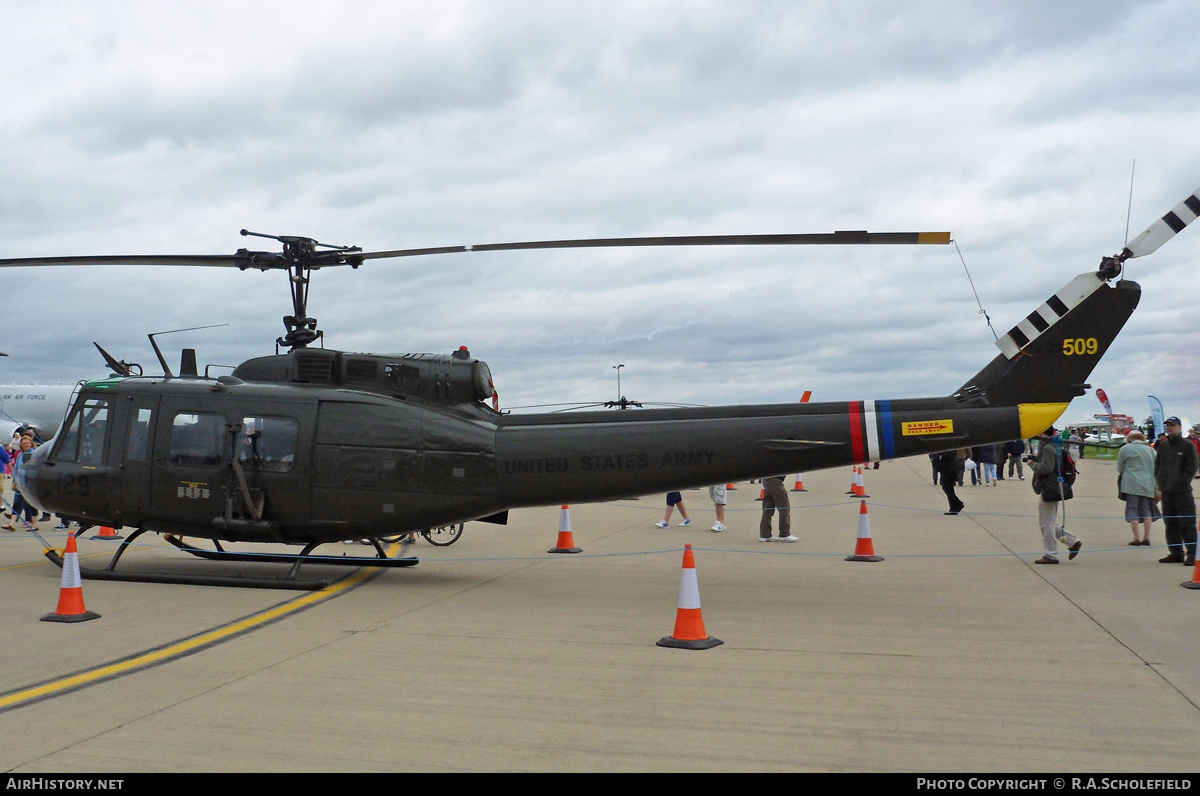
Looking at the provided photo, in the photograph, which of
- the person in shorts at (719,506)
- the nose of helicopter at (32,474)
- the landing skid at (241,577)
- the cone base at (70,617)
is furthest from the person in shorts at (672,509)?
the cone base at (70,617)

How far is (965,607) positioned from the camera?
8.95 metres

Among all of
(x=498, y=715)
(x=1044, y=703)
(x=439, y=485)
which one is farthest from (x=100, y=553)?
(x=1044, y=703)

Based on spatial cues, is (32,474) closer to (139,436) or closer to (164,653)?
(139,436)

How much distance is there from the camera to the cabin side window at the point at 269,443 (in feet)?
33.8

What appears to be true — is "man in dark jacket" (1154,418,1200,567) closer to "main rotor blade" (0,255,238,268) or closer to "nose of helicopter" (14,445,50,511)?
"main rotor blade" (0,255,238,268)

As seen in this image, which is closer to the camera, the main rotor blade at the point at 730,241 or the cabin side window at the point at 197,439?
the main rotor blade at the point at 730,241

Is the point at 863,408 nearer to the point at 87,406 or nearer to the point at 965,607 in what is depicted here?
the point at 965,607

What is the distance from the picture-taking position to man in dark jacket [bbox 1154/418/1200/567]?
11.5 m

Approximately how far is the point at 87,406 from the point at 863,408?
9.17 metres

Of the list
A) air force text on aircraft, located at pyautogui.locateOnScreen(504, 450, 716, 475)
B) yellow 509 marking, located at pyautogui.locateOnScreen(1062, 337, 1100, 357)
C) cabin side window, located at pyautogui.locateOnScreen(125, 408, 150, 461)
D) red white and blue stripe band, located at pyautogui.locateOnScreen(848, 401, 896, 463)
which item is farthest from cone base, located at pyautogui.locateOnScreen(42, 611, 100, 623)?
yellow 509 marking, located at pyautogui.locateOnScreen(1062, 337, 1100, 357)

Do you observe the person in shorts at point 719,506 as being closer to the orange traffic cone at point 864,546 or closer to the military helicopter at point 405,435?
the orange traffic cone at point 864,546
